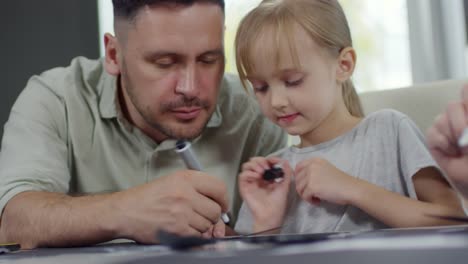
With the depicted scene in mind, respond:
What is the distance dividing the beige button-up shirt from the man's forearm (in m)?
0.26

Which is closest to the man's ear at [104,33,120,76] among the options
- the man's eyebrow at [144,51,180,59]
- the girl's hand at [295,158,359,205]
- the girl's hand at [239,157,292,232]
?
the man's eyebrow at [144,51,180,59]

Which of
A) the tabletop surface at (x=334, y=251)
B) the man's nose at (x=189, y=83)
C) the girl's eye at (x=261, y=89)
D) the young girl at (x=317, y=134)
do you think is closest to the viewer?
the tabletop surface at (x=334, y=251)

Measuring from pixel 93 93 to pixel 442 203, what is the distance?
893 mm

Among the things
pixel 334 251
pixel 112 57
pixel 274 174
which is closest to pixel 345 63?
pixel 274 174

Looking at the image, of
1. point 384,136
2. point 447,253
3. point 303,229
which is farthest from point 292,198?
point 447,253

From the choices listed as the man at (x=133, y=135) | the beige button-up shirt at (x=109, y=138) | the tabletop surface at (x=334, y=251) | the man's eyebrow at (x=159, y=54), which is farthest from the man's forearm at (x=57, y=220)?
the tabletop surface at (x=334, y=251)

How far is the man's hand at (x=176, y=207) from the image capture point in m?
1.00

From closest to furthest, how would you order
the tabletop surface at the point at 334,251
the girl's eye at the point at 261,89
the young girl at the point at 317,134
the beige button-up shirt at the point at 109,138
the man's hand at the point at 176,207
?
the tabletop surface at the point at 334,251, the man's hand at the point at 176,207, the young girl at the point at 317,134, the girl's eye at the point at 261,89, the beige button-up shirt at the point at 109,138

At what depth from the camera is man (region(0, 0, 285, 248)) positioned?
1.06 m

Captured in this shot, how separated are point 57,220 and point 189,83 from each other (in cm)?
40

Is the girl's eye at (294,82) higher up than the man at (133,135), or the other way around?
the girl's eye at (294,82)

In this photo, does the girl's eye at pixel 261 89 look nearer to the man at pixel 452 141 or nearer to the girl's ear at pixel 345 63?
the girl's ear at pixel 345 63

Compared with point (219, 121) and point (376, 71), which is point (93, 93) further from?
point (376, 71)

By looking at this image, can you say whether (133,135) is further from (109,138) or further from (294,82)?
(294,82)
